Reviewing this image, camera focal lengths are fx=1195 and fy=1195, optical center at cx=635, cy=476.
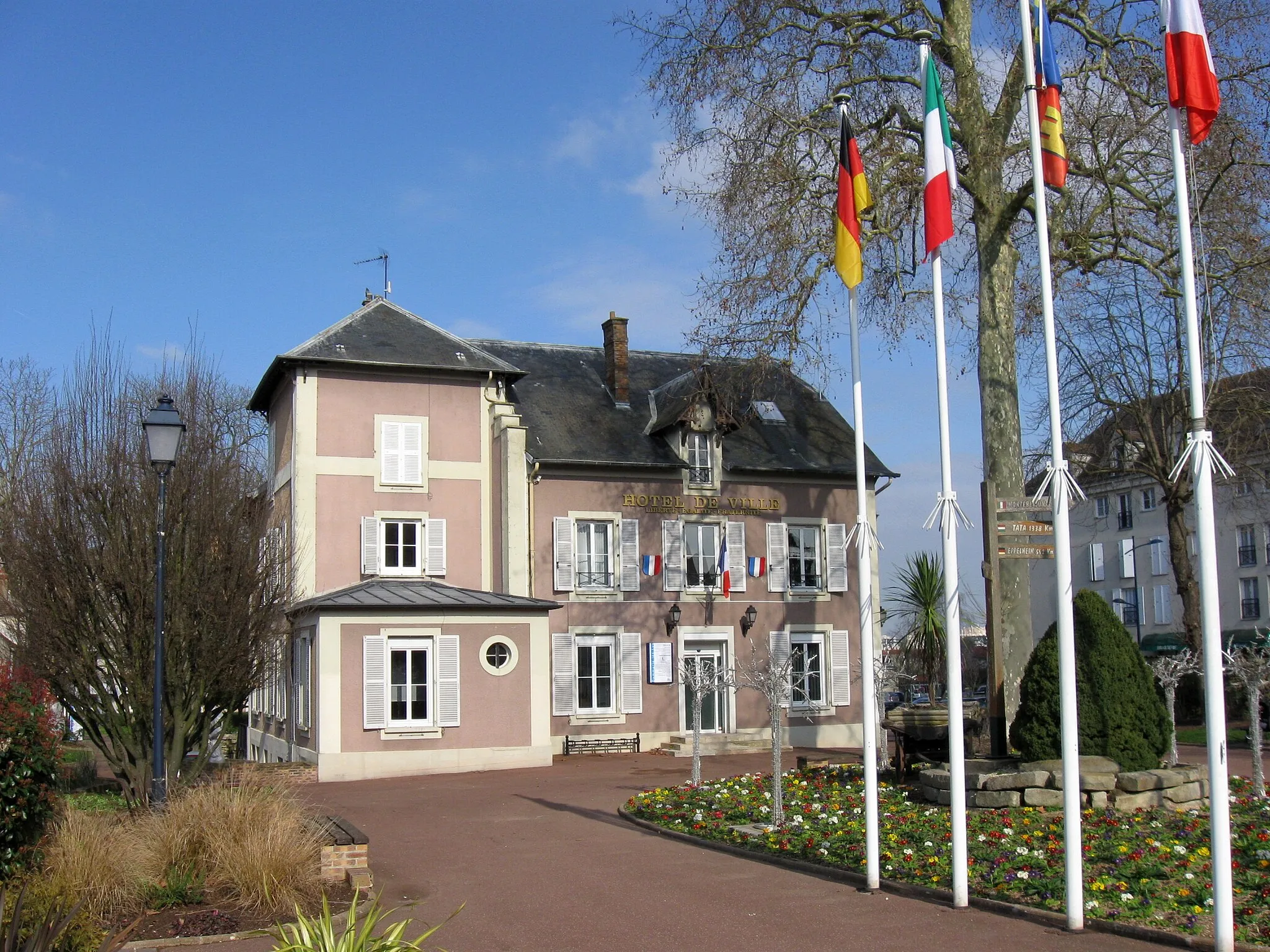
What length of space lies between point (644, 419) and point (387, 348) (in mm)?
6218

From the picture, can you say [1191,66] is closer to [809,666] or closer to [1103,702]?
[1103,702]

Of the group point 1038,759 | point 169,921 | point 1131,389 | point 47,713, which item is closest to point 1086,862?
point 1038,759

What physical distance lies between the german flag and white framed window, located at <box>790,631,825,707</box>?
18.2m

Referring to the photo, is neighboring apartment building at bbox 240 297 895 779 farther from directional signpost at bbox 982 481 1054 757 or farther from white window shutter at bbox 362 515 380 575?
directional signpost at bbox 982 481 1054 757

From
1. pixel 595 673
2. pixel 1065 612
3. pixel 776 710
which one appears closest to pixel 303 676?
pixel 595 673

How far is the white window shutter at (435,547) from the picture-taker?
24609 millimetres

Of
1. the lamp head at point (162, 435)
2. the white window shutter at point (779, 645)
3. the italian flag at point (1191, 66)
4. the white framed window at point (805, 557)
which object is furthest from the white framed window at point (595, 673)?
the italian flag at point (1191, 66)

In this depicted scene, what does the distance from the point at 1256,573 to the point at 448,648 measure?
36.1m

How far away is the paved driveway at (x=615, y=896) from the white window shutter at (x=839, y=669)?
12.7 m

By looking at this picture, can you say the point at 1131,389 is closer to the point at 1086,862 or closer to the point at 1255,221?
the point at 1255,221

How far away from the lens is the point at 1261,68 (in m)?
14.8

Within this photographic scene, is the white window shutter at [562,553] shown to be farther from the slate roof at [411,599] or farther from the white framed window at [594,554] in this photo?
the slate roof at [411,599]

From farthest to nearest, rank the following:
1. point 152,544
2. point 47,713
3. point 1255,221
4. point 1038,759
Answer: point 1255,221, point 152,544, point 1038,759, point 47,713

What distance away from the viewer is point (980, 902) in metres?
8.28
